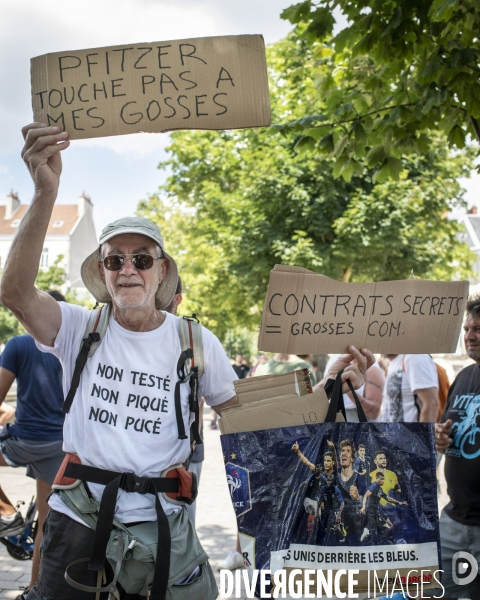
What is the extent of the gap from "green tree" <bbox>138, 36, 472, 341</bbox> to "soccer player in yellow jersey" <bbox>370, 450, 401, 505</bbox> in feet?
53.8

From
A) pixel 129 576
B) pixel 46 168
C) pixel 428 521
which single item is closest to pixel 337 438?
pixel 428 521

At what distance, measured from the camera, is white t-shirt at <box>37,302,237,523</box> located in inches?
102

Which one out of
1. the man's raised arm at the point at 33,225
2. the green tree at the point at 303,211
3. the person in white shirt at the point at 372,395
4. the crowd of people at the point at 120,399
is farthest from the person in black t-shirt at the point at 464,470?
the green tree at the point at 303,211

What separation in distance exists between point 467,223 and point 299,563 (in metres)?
52.1

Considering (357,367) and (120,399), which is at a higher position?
(357,367)

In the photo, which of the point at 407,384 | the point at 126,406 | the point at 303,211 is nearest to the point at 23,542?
the point at 407,384

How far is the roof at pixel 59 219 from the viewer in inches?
2569

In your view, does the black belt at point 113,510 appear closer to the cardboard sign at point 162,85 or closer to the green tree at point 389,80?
the cardboard sign at point 162,85

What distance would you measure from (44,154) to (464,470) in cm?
273

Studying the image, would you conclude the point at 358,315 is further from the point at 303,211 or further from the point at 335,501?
the point at 303,211

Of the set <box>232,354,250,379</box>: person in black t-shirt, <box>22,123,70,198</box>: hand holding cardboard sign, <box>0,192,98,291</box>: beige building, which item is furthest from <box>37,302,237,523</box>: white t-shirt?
<box>0,192,98,291</box>: beige building

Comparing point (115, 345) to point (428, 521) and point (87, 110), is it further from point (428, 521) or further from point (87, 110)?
point (428, 521)

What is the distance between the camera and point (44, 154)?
254 centimetres

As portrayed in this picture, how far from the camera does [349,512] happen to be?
91.2 inches
